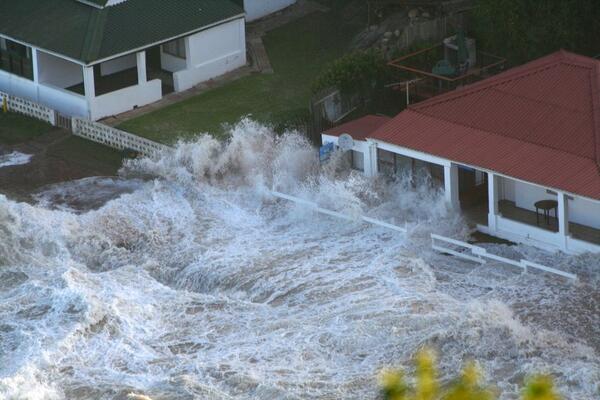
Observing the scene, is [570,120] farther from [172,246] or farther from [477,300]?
[172,246]

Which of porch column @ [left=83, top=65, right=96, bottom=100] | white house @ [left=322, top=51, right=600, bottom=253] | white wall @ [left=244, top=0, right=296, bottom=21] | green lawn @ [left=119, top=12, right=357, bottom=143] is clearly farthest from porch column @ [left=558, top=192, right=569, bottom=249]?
white wall @ [left=244, top=0, right=296, bottom=21]

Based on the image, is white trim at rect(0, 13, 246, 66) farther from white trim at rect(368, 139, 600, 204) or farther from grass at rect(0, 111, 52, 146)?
white trim at rect(368, 139, 600, 204)

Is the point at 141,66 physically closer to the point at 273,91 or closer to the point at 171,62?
the point at 171,62

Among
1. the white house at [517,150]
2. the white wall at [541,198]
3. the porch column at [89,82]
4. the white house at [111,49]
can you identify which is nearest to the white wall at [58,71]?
the white house at [111,49]

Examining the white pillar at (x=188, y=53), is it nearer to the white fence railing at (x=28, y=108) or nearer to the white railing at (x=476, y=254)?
the white fence railing at (x=28, y=108)

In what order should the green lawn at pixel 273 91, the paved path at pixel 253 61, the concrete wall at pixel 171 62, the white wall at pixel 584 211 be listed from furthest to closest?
the concrete wall at pixel 171 62, the paved path at pixel 253 61, the green lawn at pixel 273 91, the white wall at pixel 584 211

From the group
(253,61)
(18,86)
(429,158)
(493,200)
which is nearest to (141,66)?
(18,86)
